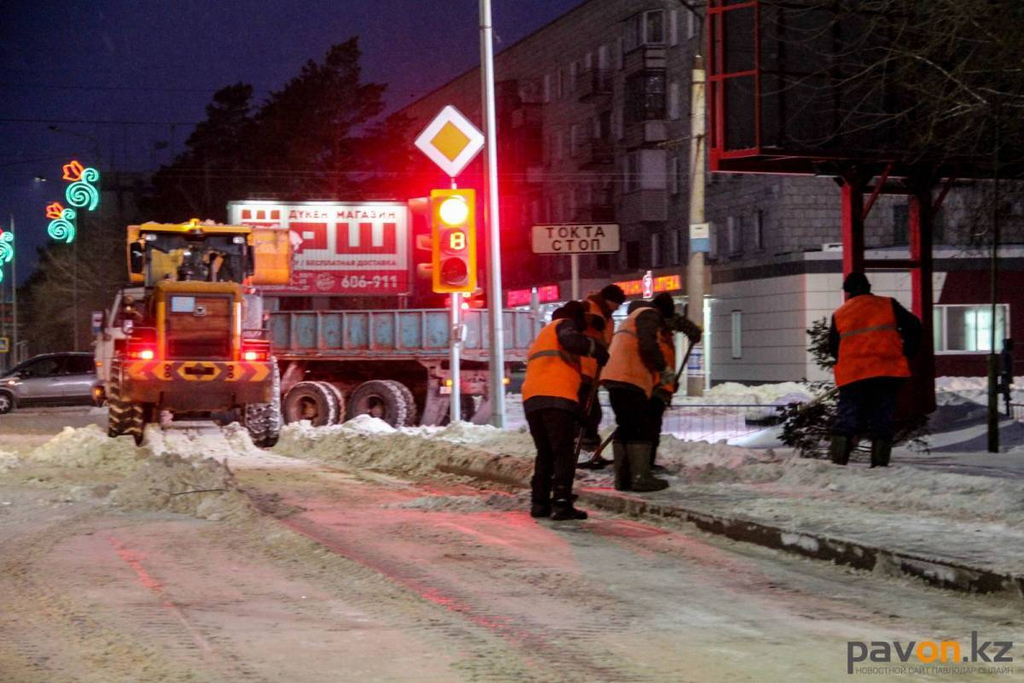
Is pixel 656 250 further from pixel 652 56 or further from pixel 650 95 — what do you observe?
pixel 652 56

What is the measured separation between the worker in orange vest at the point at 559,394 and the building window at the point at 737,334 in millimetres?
35440

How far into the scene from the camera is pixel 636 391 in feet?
39.2

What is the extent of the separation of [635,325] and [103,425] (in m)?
18.1

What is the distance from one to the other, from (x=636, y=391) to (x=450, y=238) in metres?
6.70

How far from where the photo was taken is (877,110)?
14961mm

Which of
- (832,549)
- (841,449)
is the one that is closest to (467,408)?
(841,449)

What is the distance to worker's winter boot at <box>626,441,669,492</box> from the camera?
11734mm

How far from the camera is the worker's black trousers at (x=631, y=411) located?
39.0ft

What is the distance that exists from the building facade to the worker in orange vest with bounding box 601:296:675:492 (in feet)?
64.3

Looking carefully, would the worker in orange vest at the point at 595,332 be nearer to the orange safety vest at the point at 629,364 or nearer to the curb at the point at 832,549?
the orange safety vest at the point at 629,364

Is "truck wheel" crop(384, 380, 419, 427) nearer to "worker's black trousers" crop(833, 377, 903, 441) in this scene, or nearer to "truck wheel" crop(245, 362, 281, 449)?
"truck wheel" crop(245, 362, 281, 449)

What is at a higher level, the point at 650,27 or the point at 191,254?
the point at 650,27

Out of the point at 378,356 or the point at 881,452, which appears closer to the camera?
the point at 881,452

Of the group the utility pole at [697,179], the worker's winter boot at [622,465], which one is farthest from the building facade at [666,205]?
the worker's winter boot at [622,465]
